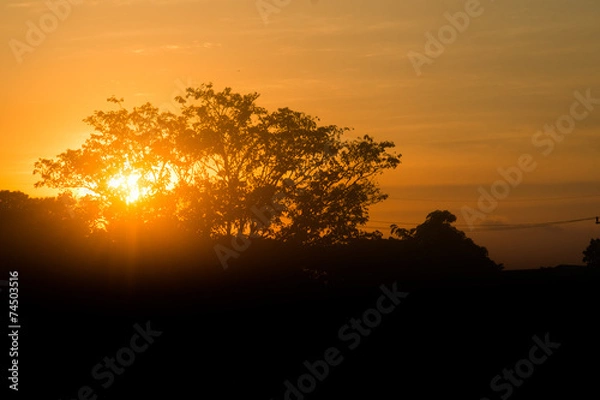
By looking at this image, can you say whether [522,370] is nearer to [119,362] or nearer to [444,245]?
[119,362]

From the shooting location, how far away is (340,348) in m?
19.4

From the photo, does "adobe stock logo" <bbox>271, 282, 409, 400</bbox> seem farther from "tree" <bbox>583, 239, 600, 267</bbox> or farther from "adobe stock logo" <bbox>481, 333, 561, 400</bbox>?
"tree" <bbox>583, 239, 600, 267</bbox>

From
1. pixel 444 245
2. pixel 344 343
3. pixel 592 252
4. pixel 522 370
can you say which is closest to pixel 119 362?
pixel 344 343

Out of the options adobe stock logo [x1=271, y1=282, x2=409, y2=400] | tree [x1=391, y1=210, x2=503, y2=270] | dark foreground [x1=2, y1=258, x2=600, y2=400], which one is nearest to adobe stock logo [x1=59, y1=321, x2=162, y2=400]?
dark foreground [x1=2, y1=258, x2=600, y2=400]

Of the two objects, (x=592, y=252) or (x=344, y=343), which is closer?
(x=344, y=343)

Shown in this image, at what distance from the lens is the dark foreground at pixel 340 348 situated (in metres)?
18.3

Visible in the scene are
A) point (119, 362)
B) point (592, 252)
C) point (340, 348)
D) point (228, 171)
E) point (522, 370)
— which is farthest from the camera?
point (592, 252)

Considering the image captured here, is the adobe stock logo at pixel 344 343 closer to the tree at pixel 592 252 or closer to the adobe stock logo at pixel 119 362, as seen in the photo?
the adobe stock logo at pixel 119 362

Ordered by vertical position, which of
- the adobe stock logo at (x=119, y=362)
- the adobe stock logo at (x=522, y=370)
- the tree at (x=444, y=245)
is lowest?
the adobe stock logo at (x=522, y=370)

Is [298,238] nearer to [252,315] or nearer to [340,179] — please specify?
[340,179]

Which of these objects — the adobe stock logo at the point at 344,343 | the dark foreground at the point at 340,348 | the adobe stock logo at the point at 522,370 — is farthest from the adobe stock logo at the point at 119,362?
the adobe stock logo at the point at 522,370

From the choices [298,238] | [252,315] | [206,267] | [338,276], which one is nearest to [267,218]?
[298,238]

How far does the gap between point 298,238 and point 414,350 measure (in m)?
25.6

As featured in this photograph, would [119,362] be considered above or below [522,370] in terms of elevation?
above
